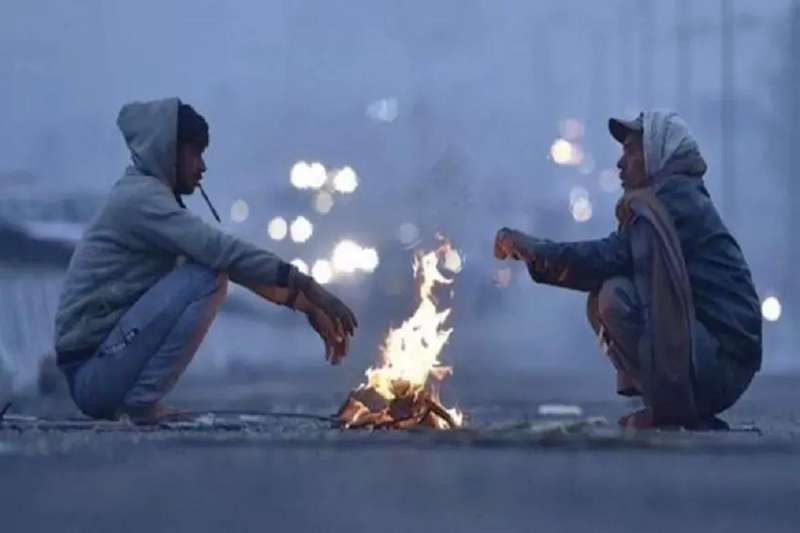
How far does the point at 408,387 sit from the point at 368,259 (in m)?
3.19

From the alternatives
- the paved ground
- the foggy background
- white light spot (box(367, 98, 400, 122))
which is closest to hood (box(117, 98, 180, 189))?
the paved ground

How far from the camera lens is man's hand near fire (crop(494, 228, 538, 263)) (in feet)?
13.5

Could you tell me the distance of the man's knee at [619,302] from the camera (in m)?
4.05

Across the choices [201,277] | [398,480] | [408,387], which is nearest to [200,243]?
[201,277]

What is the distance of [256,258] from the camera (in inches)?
159

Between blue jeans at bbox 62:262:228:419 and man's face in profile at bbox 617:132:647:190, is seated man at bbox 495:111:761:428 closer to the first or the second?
man's face in profile at bbox 617:132:647:190

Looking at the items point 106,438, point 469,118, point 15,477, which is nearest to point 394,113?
point 469,118

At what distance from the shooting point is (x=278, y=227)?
7.31 meters

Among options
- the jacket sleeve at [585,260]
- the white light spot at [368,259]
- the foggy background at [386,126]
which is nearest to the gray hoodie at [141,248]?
the jacket sleeve at [585,260]

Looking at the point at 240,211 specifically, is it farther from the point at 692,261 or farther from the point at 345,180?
the point at 692,261

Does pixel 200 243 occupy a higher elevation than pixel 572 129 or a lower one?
lower

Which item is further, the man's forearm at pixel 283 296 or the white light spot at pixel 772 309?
the white light spot at pixel 772 309

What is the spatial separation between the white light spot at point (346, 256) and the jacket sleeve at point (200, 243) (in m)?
3.23

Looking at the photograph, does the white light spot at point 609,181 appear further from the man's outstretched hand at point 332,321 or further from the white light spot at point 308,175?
the man's outstretched hand at point 332,321
